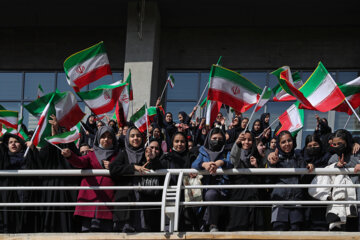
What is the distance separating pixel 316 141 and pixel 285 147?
1.74ft

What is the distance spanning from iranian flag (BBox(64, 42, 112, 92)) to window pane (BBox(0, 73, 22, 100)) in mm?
10542

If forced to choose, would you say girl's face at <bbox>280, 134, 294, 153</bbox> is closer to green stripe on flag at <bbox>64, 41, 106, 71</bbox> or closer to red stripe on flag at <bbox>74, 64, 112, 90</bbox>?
red stripe on flag at <bbox>74, 64, 112, 90</bbox>

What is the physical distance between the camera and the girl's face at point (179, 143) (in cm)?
909

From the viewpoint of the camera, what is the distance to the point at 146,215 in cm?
862

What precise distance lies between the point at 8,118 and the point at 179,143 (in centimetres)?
388

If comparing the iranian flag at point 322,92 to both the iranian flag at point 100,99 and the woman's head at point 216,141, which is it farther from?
the iranian flag at point 100,99

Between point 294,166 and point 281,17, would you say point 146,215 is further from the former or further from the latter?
point 281,17

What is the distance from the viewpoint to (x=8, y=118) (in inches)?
455

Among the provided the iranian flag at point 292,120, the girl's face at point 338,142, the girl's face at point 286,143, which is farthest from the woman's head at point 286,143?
the iranian flag at point 292,120

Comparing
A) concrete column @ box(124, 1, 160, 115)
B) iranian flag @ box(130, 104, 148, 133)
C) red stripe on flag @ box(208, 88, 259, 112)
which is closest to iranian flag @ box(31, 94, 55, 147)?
red stripe on flag @ box(208, 88, 259, 112)

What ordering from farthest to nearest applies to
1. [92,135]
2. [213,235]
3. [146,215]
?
1. [92,135]
2. [146,215]
3. [213,235]

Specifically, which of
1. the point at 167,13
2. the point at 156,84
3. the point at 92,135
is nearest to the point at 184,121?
the point at 92,135

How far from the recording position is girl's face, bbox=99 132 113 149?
8938 millimetres

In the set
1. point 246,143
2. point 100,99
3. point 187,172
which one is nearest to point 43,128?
point 100,99
